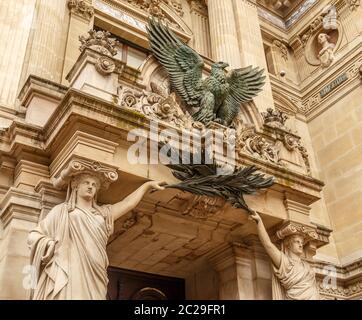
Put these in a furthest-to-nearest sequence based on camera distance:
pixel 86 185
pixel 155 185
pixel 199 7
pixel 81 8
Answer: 1. pixel 199 7
2. pixel 81 8
3. pixel 155 185
4. pixel 86 185

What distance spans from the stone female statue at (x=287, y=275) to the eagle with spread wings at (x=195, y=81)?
1911mm

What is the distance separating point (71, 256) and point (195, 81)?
390 cm

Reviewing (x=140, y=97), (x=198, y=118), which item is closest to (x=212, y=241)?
(x=198, y=118)

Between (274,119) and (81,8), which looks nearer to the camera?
(274,119)

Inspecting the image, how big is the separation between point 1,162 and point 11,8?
420 cm

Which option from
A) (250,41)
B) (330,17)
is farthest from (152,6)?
(330,17)

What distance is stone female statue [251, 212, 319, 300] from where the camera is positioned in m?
6.57

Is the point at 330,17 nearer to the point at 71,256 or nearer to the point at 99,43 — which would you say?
the point at 99,43

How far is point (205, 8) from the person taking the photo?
14.6 meters

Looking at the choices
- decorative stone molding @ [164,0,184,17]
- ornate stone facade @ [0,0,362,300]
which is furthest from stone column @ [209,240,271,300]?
decorative stone molding @ [164,0,184,17]

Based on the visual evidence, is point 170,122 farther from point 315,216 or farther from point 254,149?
point 315,216

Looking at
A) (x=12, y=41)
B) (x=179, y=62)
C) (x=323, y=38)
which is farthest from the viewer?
(x=323, y=38)

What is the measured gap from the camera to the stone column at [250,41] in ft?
39.2

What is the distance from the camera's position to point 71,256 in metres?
4.93
